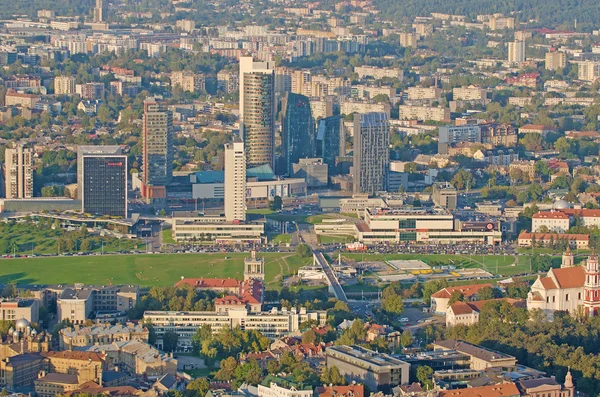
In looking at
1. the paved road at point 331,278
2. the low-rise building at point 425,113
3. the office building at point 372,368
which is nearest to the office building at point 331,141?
the low-rise building at point 425,113

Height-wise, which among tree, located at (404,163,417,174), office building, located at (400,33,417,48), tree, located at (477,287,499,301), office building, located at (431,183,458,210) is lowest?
tree, located at (477,287,499,301)

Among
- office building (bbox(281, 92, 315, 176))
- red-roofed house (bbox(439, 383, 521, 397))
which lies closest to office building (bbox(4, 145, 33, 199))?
office building (bbox(281, 92, 315, 176))

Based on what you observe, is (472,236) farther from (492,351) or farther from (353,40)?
(353,40)

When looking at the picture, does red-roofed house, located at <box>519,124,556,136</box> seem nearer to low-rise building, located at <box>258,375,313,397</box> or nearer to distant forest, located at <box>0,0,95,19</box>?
low-rise building, located at <box>258,375,313,397</box>

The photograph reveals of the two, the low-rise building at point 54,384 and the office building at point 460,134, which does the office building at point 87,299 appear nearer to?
the low-rise building at point 54,384

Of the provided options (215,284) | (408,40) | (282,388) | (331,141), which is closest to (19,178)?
(331,141)

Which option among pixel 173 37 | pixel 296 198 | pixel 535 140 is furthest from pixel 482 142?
pixel 173 37

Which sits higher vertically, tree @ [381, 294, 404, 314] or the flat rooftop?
tree @ [381, 294, 404, 314]
